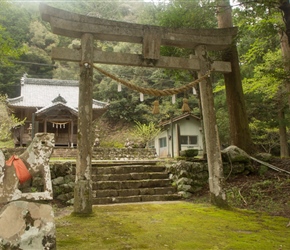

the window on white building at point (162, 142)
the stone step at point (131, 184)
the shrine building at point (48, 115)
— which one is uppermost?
the shrine building at point (48, 115)

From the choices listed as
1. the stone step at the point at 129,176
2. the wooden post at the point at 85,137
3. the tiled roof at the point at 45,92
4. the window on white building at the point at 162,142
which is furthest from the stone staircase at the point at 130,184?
the tiled roof at the point at 45,92

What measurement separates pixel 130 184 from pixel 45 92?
2138cm

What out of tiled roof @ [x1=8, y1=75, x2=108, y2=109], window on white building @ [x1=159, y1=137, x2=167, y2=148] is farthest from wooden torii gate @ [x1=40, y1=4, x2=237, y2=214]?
tiled roof @ [x1=8, y1=75, x2=108, y2=109]

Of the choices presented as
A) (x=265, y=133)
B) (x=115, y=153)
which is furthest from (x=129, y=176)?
(x=265, y=133)

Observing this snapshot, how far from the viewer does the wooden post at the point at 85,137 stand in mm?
5004

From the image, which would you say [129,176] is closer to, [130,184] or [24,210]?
[130,184]

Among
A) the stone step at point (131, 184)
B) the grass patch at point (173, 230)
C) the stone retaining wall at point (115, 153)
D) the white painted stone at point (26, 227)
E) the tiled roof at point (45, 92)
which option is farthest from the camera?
the tiled roof at point (45, 92)

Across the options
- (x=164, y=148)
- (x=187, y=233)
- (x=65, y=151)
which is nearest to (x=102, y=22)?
(x=187, y=233)

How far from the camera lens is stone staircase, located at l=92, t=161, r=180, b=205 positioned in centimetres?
689

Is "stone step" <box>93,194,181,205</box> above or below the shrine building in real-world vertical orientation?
below

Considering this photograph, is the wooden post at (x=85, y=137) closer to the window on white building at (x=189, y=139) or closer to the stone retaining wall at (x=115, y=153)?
the stone retaining wall at (x=115, y=153)

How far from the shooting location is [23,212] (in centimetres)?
229

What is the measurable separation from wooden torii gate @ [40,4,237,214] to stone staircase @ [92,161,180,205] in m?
1.76

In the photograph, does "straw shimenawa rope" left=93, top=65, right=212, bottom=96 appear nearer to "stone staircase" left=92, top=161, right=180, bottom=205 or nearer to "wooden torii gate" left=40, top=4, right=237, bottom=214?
"wooden torii gate" left=40, top=4, right=237, bottom=214
